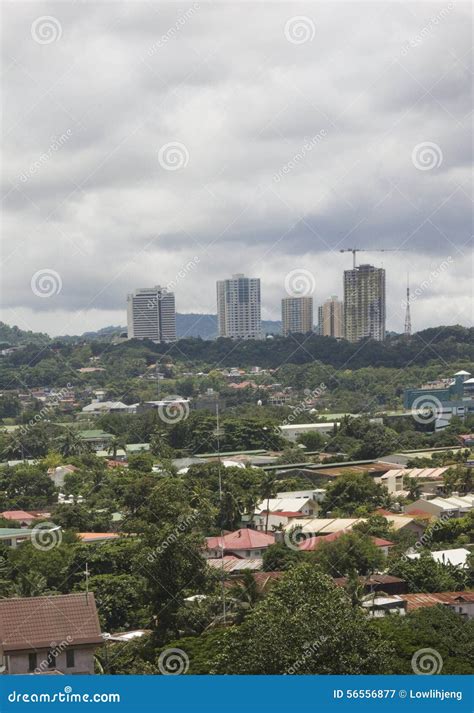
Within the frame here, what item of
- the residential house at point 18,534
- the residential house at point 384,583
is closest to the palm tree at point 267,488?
the residential house at point 18,534

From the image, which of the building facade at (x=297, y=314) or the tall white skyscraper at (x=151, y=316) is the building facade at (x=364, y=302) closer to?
the building facade at (x=297, y=314)

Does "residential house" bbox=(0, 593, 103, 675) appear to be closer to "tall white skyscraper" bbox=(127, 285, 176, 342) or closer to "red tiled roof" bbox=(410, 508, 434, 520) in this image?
"red tiled roof" bbox=(410, 508, 434, 520)

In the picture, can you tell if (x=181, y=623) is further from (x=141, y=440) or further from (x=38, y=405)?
(x=38, y=405)

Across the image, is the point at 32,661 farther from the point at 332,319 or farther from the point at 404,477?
the point at 332,319

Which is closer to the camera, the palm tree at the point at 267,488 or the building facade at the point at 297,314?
the palm tree at the point at 267,488

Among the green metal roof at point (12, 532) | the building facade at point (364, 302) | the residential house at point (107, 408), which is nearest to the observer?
the green metal roof at point (12, 532)

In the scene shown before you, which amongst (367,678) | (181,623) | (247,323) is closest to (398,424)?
(181,623)

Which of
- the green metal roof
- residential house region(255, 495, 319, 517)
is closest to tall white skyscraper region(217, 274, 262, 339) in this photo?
residential house region(255, 495, 319, 517)
